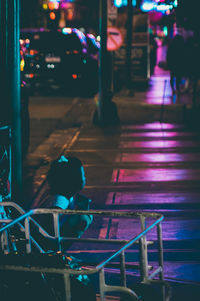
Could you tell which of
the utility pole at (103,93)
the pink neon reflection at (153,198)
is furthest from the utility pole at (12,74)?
the utility pole at (103,93)

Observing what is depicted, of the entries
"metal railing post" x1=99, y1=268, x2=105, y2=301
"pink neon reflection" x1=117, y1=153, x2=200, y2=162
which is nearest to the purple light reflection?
"pink neon reflection" x1=117, y1=153, x2=200, y2=162

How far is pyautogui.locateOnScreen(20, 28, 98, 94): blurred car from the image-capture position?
2147 cm

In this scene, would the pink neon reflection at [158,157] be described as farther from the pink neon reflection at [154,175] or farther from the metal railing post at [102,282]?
the metal railing post at [102,282]

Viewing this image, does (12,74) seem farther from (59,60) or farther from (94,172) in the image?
(59,60)

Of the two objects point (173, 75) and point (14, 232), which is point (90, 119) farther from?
point (14, 232)

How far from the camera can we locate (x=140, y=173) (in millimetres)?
9914

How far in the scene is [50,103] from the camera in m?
20.2

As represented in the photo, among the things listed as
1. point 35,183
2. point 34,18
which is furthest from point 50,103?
point 34,18

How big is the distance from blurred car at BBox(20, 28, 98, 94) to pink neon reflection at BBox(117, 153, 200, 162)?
34.7 ft

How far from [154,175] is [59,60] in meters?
12.5

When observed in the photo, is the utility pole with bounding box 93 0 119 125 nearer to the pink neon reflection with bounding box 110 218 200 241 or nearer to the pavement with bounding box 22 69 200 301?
the pavement with bounding box 22 69 200 301

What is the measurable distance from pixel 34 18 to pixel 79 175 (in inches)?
1625

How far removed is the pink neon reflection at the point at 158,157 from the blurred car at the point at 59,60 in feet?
34.7

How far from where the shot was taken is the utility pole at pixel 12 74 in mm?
6211
